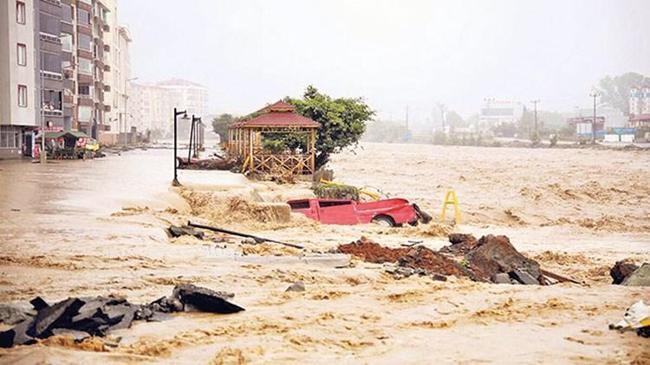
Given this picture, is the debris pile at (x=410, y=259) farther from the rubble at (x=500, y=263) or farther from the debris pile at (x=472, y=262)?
the rubble at (x=500, y=263)

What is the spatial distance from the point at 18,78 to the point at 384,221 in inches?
1104

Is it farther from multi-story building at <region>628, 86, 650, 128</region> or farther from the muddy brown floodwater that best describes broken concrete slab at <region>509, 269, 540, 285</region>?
multi-story building at <region>628, 86, 650, 128</region>

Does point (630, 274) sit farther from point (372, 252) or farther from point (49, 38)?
point (49, 38)

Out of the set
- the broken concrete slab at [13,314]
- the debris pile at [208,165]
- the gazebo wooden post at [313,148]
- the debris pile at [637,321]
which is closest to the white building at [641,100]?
the debris pile at [208,165]

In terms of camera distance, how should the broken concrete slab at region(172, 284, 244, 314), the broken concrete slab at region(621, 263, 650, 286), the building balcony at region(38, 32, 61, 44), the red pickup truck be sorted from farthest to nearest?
the building balcony at region(38, 32, 61, 44) < the red pickup truck < the broken concrete slab at region(621, 263, 650, 286) < the broken concrete slab at region(172, 284, 244, 314)

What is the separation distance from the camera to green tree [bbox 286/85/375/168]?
36.2m

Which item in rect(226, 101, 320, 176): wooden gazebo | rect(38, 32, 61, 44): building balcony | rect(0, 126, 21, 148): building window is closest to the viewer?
rect(226, 101, 320, 176): wooden gazebo

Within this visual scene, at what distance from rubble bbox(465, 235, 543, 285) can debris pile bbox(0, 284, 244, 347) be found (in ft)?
17.2

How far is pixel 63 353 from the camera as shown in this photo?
7.52 metres

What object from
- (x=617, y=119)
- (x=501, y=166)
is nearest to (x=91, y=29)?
(x=501, y=166)

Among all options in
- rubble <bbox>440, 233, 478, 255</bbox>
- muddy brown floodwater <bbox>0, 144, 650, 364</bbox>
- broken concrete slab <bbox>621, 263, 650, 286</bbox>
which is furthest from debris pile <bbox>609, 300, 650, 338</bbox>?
rubble <bbox>440, 233, 478, 255</bbox>

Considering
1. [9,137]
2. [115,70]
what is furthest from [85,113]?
[9,137]

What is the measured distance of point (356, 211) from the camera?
21.7 meters

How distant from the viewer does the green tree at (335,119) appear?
36250 millimetres
